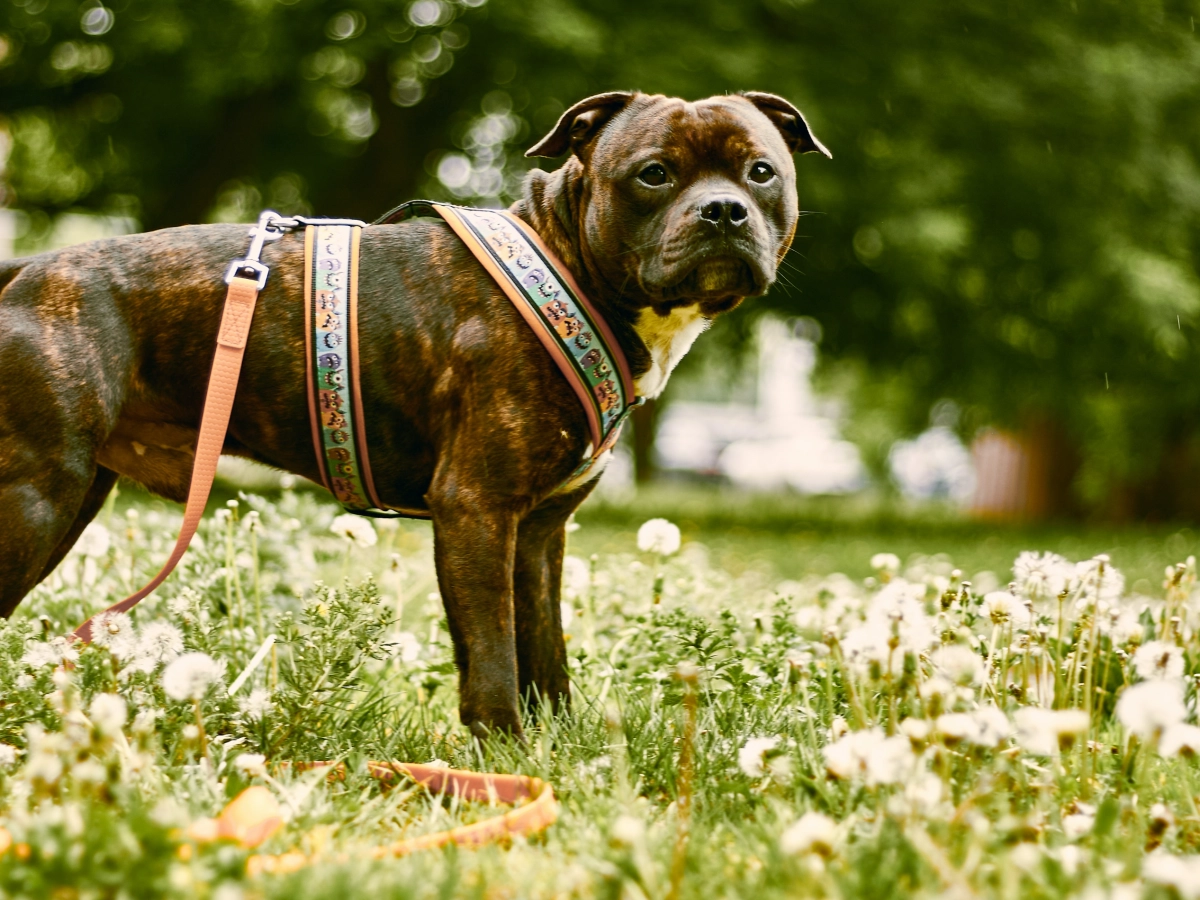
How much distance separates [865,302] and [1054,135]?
7.88 ft

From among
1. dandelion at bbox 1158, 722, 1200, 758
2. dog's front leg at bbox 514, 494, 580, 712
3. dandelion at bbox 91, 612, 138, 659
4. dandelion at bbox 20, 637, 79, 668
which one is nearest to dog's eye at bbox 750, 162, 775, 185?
dog's front leg at bbox 514, 494, 580, 712

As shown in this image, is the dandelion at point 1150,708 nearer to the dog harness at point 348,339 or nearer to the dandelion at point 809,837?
the dandelion at point 809,837

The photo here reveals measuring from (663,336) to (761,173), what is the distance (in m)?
0.52

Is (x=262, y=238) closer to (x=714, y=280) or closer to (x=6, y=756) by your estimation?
(x=714, y=280)

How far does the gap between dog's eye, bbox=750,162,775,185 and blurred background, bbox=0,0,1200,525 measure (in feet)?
18.8

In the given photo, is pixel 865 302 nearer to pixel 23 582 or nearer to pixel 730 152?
pixel 730 152

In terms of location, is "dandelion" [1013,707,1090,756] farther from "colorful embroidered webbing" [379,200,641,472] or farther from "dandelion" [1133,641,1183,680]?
"colorful embroidered webbing" [379,200,641,472]

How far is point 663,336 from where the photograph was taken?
10.7 ft

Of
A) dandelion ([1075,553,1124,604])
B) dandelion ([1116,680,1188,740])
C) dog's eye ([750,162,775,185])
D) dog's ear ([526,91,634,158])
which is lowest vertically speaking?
dandelion ([1116,680,1188,740])

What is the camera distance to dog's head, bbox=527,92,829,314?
117 inches

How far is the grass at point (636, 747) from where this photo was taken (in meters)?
1.99

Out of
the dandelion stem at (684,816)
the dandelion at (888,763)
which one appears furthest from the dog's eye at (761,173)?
the dandelion at (888,763)

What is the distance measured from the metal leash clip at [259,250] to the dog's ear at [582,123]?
73 centimetres

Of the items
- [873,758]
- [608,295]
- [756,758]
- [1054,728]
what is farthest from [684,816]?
[608,295]
